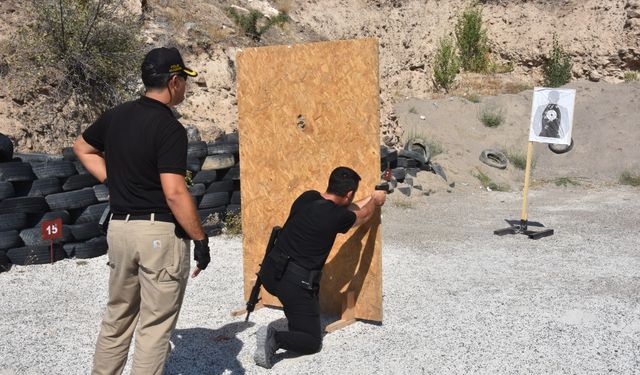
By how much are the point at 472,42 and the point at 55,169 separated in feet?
65.1

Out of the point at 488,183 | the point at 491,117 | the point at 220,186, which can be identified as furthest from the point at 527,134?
the point at 220,186

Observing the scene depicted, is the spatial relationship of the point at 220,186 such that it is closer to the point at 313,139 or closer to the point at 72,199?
the point at 72,199

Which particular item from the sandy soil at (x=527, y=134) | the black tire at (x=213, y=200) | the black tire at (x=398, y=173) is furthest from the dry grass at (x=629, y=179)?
the black tire at (x=213, y=200)

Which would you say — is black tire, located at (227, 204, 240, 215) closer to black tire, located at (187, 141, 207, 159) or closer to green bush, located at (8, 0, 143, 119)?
black tire, located at (187, 141, 207, 159)

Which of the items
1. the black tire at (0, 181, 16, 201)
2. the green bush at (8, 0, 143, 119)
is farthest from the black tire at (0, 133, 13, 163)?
the green bush at (8, 0, 143, 119)

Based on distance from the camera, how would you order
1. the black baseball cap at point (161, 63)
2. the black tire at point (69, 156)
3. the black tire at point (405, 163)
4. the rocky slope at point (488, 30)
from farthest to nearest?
the rocky slope at point (488, 30), the black tire at point (405, 163), the black tire at point (69, 156), the black baseball cap at point (161, 63)

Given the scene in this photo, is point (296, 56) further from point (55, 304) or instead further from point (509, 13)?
point (509, 13)

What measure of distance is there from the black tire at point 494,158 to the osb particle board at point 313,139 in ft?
34.2

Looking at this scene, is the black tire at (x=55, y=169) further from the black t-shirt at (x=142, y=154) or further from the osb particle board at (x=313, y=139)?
the black t-shirt at (x=142, y=154)

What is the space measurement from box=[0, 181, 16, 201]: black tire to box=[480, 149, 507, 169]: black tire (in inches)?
428

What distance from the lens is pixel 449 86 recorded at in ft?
76.2

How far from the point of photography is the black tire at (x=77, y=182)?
7.63 meters

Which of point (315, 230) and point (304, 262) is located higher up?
point (315, 230)

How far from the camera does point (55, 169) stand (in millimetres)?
7523
